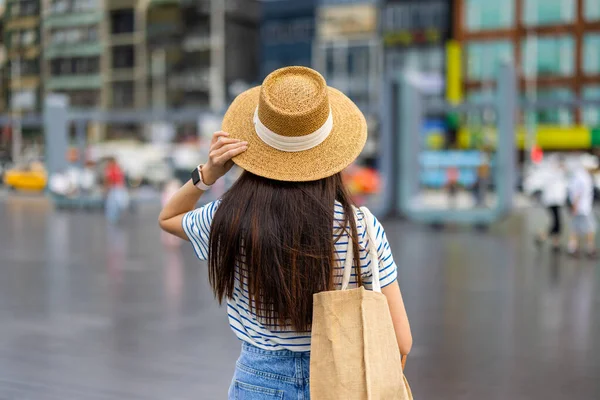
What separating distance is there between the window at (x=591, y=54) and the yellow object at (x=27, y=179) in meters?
32.1

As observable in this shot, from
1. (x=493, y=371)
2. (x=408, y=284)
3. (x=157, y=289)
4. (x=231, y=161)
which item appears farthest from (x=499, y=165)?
(x=231, y=161)

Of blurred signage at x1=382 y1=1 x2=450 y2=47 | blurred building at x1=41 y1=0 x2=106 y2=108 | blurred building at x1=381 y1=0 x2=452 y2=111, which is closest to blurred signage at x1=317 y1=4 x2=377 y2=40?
blurred signage at x1=382 y1=1 x2=450 y2=47

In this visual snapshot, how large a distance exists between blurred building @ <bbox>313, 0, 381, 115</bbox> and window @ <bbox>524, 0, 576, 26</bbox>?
9.74 meters

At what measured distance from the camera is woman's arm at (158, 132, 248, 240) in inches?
87.4

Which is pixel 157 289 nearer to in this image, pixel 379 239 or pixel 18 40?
pixel 379 239

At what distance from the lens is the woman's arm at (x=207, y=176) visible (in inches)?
87.4

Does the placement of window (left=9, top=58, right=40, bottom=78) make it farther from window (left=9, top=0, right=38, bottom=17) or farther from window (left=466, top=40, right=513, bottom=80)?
window (left=466, top=40, right=513, bottom=80)

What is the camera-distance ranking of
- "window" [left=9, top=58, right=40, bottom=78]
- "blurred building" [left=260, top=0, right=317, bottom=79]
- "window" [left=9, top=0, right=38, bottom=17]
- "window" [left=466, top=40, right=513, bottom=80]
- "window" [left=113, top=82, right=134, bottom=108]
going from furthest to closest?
"window" [left=113, top=82, right=134, bottom=108] < "blurred building" [left=260, top=0, right=317, bottom=79] < "window" [left=466, top=40, right=513, bottom=80] < "window" [left=9, top=58, right=40, bottom=78] < "window" [left=9, top=0, right=38, bottom=17]

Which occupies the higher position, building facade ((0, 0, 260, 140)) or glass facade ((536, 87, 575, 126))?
building facade ((0, 0, 260, 140))

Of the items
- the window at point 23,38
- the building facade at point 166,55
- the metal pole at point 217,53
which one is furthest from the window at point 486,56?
the window at point 23,38

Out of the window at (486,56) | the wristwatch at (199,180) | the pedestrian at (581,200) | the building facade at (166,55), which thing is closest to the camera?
the wristwatch at (199,180)

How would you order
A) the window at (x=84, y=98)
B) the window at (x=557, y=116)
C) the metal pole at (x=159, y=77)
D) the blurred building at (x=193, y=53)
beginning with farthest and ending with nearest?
the metal pole at (x=159, y=77) < the blurred building at (x=193, y=53) < the window at (x=84, y=98) < the window at (x=557, y=116)

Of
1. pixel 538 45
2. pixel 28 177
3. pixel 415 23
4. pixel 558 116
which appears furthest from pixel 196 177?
pixel 415 23

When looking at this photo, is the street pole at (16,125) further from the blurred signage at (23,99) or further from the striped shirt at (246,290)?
the striped shirt at (246,290)
